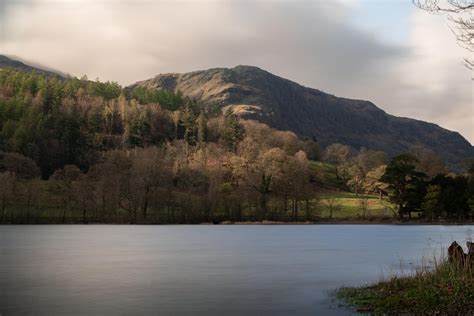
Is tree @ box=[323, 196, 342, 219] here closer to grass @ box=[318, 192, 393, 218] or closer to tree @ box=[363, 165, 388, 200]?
grass @ box=[318, 192, 393, 218]

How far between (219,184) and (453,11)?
129 m

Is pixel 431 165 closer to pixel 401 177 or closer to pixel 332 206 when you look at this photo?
pixel 332 206

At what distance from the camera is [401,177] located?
407ft

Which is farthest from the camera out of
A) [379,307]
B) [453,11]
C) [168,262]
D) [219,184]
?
[219,184]

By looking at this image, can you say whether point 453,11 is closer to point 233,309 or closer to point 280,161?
point 233,309

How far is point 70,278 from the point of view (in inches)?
1195

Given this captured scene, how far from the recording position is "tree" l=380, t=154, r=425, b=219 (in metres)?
124

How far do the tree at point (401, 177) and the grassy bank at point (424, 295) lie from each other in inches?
4071

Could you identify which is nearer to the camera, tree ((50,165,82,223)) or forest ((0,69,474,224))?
forest ((0,69,474,224))

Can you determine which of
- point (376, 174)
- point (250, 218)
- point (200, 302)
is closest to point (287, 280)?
point (200, 302)

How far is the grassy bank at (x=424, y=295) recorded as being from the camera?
759 inches

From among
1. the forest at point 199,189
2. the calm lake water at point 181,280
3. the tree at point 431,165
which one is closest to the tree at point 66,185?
the forest at point 199,189

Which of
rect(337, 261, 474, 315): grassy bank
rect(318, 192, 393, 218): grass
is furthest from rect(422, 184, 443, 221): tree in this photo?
rect(337, 261, 474, 315): grassy bank

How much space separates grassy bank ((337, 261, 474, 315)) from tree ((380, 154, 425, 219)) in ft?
339
